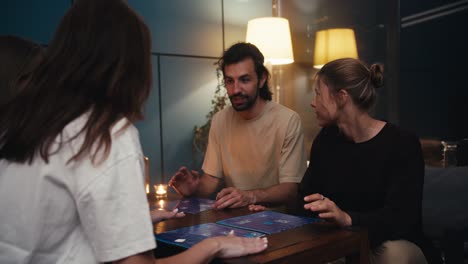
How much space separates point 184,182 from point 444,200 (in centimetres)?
127

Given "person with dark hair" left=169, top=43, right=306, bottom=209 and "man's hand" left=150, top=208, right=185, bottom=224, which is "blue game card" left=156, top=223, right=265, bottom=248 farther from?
"person with dark hair" left=169, top=43, right=306, bottom=209

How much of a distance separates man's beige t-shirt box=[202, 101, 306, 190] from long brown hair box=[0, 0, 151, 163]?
1507 mm

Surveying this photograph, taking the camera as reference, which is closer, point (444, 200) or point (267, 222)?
point (267, 222)

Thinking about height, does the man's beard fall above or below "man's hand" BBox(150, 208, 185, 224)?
above

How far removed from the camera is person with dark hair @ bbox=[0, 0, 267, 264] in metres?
0.87

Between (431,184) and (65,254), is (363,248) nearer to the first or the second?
(65,254)

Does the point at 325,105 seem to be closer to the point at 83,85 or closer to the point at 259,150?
the point at 259,150

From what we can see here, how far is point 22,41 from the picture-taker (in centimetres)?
139

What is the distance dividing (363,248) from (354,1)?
3.35 m

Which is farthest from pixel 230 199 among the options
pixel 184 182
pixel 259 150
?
pixel 259 150

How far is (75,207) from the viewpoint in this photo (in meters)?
0.90

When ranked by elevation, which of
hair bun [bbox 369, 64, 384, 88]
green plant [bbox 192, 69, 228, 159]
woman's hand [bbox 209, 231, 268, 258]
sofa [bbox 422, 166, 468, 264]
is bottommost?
sofa [bbox 422, 166, 468, 264]

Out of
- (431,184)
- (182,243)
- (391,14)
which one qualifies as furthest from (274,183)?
(391,14)

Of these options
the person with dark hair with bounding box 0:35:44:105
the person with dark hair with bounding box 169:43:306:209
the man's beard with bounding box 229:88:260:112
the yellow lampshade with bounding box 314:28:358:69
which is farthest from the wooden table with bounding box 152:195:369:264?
the yellow lampshade with bounding box 314:28:358:69
